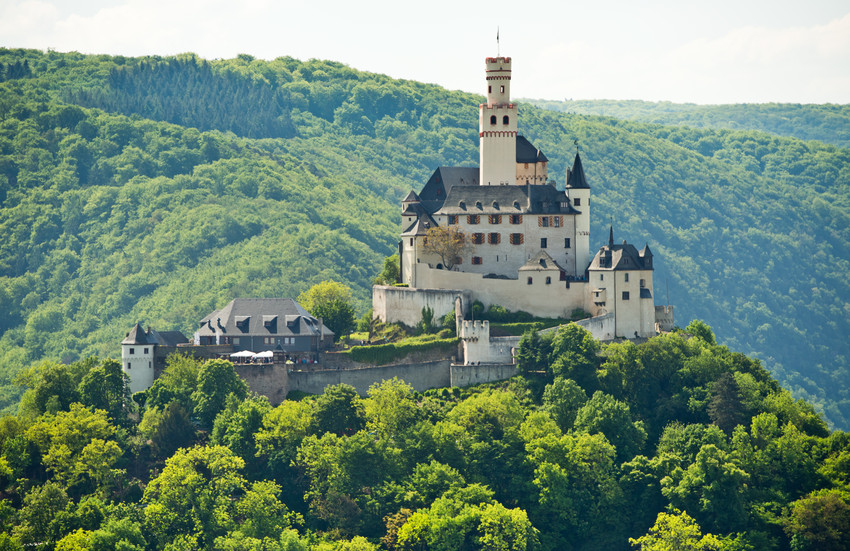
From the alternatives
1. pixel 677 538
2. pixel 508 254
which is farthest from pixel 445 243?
pixel 677 538

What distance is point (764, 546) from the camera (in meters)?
93.9

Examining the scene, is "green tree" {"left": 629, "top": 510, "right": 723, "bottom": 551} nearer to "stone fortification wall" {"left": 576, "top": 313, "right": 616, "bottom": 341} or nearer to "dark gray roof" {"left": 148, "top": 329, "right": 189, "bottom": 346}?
"stone fortification wall" {"left": 576, "top": 313, "right": 616, "bottom": 341}

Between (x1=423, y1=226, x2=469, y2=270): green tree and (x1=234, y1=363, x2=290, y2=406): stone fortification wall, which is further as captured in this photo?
(x1=423, y1=226, x2=469, y2=270): green tree

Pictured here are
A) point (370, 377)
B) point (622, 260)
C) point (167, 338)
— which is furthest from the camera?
point (167, 338)

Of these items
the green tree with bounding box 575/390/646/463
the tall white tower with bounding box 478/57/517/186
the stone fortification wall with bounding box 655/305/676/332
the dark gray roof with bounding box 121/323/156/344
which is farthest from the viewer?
the tall white tower with bounding box 478/57/517/186

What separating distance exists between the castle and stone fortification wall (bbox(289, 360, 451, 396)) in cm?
262

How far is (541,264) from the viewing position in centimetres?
10719

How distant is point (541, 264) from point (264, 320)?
1973 cm

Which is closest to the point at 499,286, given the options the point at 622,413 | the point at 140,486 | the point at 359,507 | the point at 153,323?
the point at 622,413

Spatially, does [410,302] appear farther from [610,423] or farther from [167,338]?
[610,423]

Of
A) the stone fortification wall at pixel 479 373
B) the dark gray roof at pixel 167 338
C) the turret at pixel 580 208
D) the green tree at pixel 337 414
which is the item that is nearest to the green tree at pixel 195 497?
the green tree at pixel 337 414

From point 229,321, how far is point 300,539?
1980 cm

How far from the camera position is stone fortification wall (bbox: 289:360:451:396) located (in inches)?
4053

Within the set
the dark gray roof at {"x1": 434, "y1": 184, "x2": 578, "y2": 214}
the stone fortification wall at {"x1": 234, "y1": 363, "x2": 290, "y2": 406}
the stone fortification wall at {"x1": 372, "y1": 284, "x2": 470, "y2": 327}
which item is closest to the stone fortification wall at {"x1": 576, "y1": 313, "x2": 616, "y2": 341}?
the stone fortification wall at {"x1": 372, "y1": 284, "x2": 470, "y2": 327}
